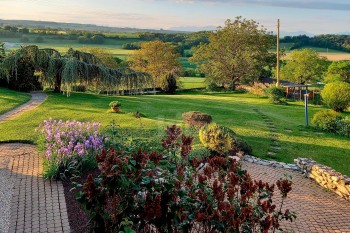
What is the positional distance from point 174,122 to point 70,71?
23.2 ft

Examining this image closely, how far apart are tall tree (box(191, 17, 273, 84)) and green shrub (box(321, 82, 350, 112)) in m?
17.7

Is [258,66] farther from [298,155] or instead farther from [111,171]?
[111,171]

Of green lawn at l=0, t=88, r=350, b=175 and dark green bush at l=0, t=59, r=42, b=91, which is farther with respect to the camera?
dark green bush at l=0, t=59, r=42, b=91

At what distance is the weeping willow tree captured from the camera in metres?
18.4

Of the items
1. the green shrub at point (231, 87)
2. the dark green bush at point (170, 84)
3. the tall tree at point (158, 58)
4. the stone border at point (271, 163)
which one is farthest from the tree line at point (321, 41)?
the stone border at point (271, 163)

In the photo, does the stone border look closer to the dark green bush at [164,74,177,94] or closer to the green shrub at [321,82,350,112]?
the green shrub at [321,82,350,112]

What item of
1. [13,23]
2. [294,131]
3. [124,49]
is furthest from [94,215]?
[124,49]

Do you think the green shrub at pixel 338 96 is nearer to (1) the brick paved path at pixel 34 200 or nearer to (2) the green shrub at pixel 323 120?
(2) the green shrub at pixel 323 120

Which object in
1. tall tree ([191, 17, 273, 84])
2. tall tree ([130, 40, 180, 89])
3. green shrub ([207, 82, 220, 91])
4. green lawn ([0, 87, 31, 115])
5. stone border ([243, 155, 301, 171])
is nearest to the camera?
stone border ([243, 155, 301, 171])

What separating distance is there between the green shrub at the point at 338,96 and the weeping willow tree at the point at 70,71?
11.4 m

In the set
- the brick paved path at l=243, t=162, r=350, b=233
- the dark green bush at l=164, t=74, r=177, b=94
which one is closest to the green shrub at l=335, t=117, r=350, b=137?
the brick paved path at l=243, t=162, r=350, b=233

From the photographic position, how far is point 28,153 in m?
9.30

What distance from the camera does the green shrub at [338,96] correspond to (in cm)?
2108

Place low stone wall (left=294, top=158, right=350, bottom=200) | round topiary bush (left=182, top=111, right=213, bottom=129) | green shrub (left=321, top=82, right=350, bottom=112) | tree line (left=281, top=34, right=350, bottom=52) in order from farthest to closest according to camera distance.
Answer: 1. tree line (left=281, top=34, right=350, bottom=52)
2. green shrub (left=321, top=82, right=350, bottom=112)
3. round topiary bush (left=182, top=111, right=213, bottom=129)
4. low stone wall (left=294, top=158, right=350, bottom=200)
